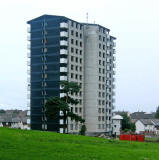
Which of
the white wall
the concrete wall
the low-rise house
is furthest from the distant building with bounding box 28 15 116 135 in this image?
the low-rise house

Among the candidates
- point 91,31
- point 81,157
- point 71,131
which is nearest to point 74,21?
point 91,31

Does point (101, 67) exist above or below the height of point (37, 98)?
above

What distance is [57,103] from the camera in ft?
225

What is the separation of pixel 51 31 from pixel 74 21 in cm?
788

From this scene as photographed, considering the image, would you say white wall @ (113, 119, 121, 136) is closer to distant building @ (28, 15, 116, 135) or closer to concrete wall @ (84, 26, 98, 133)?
distant building @ (28, 15, 116, 135)

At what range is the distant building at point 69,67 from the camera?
333 ft

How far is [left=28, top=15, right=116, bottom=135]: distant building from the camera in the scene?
10162 cm

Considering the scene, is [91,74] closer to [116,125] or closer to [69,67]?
[69,67]

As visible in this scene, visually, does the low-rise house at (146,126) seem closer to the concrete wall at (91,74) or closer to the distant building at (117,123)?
the distant building at (117,123)

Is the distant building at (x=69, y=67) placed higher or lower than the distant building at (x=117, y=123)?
higher

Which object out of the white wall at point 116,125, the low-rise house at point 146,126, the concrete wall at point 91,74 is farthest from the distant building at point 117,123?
the low-rise house at point 146,126

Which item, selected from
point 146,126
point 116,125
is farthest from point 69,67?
point 146,126

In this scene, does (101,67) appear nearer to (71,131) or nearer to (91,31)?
(91,31)

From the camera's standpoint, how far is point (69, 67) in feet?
335
